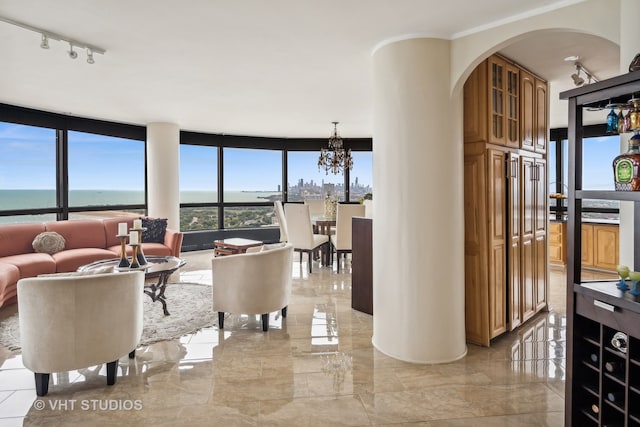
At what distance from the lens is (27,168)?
5832 millimetres

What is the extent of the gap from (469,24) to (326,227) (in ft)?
14.6

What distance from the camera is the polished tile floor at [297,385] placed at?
229 cm

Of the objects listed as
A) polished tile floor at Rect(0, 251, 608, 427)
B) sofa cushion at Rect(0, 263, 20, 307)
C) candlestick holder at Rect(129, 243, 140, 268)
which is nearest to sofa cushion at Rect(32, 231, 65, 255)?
sofa cushion at Rect(0, 263, 20, 307)

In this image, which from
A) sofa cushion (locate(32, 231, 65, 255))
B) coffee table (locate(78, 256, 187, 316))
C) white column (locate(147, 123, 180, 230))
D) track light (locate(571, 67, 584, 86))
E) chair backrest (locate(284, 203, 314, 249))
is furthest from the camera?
white column (locate(147, 123, 180, 230))

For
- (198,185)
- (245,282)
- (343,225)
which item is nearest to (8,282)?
(245,282)

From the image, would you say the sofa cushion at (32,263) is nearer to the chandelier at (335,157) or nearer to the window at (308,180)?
the chandelier at (335,157)

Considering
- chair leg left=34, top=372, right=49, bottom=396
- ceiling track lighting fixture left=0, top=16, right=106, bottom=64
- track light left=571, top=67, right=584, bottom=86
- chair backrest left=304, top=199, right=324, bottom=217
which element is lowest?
chair leg left=34, top=372, right=49, bottom=396

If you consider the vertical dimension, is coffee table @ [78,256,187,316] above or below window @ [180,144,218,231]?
below

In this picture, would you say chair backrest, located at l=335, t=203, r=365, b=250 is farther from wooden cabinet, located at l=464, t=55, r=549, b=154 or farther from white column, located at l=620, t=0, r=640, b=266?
white column, located at l=620, t=0, r=640, b=266

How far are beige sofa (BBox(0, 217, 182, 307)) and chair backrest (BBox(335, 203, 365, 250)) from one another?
2478 mm

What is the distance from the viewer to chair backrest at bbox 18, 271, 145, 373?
2.38m

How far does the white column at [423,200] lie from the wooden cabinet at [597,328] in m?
1.13

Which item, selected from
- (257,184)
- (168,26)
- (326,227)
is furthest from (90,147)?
(168,26)

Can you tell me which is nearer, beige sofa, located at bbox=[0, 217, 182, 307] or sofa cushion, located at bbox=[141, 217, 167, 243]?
beige sofa, located at bbox=[0, 217, 182, 307]
